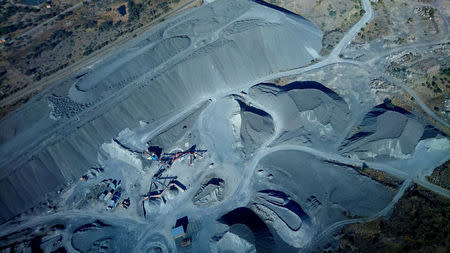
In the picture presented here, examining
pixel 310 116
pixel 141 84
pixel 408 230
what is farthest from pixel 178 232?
pixel 408 230

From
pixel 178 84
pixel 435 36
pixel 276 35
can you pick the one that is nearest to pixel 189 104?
pixel 178 84

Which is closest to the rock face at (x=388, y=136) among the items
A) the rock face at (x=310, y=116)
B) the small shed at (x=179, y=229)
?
the rock face at (x=310, y=116)

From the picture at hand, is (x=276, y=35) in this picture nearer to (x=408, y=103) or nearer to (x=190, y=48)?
(x=190, y=48)

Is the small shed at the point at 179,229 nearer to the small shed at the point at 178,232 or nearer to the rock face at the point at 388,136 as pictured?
the small shed at the point at 178,232

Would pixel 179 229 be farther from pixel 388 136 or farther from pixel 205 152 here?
pixel 388 136

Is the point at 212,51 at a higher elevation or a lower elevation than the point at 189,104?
higher
